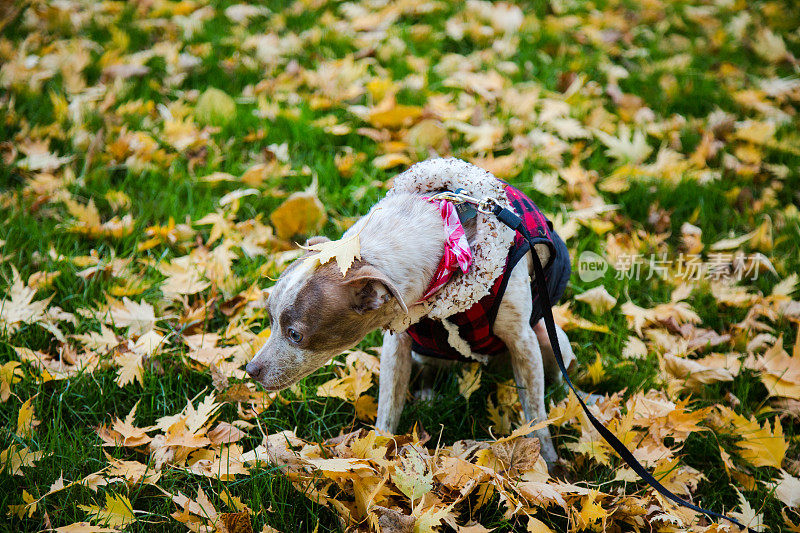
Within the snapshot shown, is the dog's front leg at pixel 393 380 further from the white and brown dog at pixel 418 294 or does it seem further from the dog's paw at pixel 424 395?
the dog's paw at pixel 424 395

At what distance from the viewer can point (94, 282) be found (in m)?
2.90

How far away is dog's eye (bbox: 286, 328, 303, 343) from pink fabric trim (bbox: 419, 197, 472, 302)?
433 mm

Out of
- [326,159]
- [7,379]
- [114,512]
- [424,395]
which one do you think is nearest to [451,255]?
[424,395]

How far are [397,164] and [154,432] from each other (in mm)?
2267

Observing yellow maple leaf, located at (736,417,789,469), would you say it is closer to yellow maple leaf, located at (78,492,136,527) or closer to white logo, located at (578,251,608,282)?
white logo, located at (578,251,608,282)

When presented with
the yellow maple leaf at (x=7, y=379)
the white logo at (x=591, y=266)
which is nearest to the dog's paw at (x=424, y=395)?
the white logo at (x=591, y=266)

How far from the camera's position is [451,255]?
194 centimetres

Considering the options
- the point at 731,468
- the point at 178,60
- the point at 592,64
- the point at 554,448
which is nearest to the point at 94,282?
the point at 554,448

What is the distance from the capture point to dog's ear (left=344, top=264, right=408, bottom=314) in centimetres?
181

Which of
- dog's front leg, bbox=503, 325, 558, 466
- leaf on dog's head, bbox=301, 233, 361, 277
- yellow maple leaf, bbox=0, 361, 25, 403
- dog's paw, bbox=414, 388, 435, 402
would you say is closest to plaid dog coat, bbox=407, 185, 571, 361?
dog's front leg, bbox=503, 325, 558, 466

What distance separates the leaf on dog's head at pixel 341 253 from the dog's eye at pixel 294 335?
239 mm

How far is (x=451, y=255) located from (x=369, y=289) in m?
0.30

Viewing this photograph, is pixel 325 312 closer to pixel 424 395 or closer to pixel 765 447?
pixel 424 395

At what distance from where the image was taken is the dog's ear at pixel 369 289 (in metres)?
1.81
